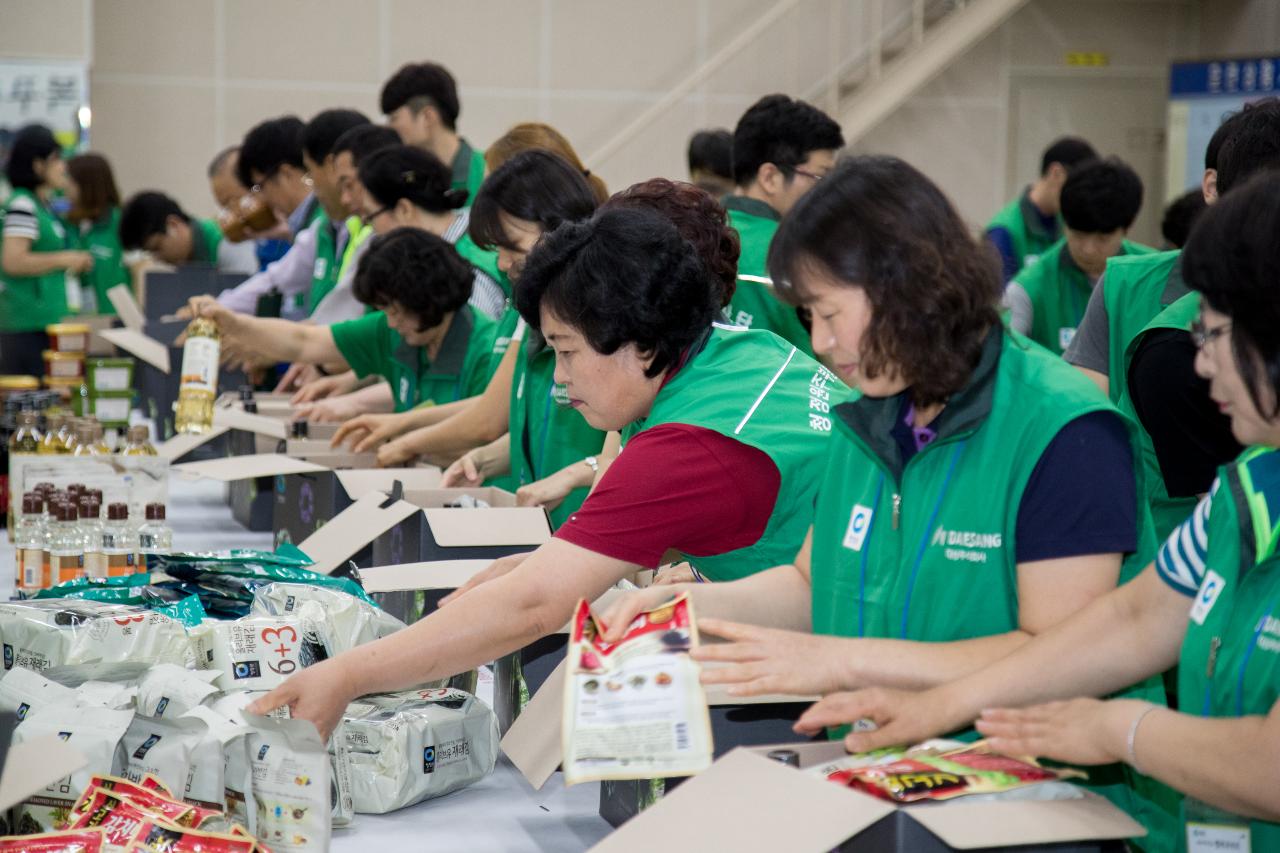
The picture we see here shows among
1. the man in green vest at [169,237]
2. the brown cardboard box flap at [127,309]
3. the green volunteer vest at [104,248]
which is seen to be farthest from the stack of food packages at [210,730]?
the green volunteer vest at [104,248]

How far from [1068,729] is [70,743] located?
3.73ft

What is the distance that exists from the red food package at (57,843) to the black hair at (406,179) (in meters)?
2.81

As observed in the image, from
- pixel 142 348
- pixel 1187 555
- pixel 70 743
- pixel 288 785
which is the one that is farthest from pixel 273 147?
pixel 1187 555

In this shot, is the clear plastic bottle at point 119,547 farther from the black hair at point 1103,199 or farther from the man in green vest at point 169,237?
the man in green vest at point 169,237

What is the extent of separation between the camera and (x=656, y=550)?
6.12 feet

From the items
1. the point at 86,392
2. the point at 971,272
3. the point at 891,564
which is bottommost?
the point at 86,392

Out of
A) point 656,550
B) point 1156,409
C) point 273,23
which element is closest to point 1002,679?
point 656,550

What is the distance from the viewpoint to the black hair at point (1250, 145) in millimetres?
1987

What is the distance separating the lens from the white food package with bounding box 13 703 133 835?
1689mm

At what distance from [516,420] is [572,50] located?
7334 mm

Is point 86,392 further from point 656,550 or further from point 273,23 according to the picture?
point 273,23

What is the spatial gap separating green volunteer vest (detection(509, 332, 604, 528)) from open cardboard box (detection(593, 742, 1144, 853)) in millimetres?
1639

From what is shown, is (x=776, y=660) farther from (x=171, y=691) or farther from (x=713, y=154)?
(x=713, y=154)

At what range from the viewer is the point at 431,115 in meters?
5.11
